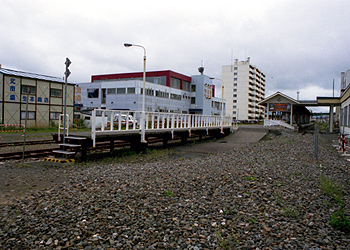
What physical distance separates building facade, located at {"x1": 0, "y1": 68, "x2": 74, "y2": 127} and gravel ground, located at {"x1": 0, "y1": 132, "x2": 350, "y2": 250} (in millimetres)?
25103

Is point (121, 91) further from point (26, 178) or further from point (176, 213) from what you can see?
point (176, 213)

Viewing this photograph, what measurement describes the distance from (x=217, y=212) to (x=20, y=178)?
5.48 metres

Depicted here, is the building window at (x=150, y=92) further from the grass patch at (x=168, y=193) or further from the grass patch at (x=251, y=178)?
the grass patch at (x=168, y=193)

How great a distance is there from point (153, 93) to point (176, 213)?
49131 millimetres

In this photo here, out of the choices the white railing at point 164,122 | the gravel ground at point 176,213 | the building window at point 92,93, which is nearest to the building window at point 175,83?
the building window at point 92,93

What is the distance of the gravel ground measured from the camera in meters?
4.18

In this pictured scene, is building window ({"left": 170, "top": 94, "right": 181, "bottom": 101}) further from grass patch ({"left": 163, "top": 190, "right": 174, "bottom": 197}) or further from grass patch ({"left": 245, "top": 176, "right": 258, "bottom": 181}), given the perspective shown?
grass patch ({"left": 163, "top": 190, "right": 174, "bottom": 197})

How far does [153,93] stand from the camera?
53.5m

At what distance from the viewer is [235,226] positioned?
4.68 metres

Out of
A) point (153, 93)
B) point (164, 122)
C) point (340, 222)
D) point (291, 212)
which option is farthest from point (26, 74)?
point (340, 222)

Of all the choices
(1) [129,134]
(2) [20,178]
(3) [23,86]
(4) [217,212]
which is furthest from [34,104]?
(4) [217,212]

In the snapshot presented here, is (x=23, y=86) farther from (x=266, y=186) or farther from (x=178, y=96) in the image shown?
(x=178, y=96)

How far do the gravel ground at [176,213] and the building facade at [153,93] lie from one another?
43858 mm

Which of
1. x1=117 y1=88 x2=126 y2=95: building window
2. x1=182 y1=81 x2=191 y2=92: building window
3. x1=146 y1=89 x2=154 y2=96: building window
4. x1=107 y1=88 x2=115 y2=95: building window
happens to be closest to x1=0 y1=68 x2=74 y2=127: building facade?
x1=117 y1=88 x2=126 y2=95: building window
